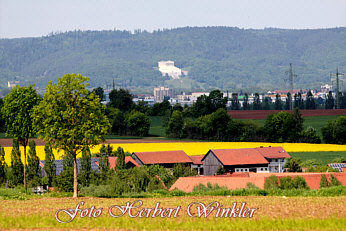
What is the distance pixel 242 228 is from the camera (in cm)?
2084

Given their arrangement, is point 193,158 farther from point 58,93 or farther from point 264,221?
point 264,221

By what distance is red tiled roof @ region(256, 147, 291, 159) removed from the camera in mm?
95969

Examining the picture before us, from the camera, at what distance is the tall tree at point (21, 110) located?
1906 inches

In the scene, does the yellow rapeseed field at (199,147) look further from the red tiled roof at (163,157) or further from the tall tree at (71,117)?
the tall tree at (71,117)

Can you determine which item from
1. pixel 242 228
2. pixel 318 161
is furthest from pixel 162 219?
pixel 318 161

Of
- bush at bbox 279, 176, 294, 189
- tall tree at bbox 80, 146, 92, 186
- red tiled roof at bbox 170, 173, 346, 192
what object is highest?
bush at bbox 279, 176, 294, 189

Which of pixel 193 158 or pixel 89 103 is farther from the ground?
pixel 89 103

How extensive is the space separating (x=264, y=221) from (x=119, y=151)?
5328 centimetres

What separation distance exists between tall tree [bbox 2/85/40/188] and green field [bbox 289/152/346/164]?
50.7 meters

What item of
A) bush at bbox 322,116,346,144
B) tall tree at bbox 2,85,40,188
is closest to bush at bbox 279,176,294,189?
tall tree at bbox 2,85,40,188

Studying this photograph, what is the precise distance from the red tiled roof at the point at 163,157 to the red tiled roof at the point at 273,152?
41.9ft

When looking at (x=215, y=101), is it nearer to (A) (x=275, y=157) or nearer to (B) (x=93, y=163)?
(A) (x=275, y=157)

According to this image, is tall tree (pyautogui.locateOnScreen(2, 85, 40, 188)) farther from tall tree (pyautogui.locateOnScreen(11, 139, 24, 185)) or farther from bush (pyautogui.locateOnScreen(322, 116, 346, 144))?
bush (pyautogui.locateOnScreen(322, 116, 346, 144))

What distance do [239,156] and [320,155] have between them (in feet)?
42.7
